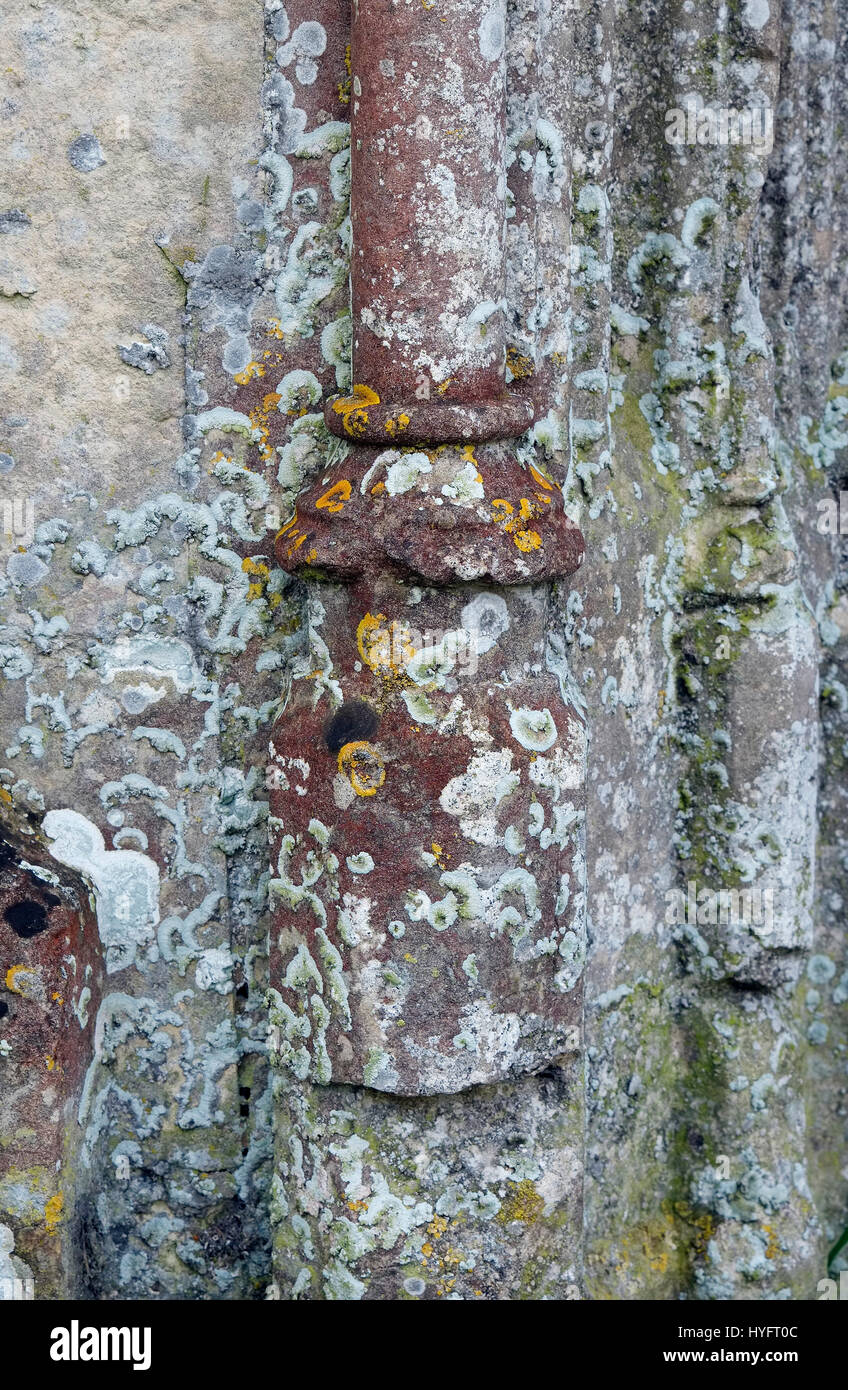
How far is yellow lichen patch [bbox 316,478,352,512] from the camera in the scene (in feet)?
7.40

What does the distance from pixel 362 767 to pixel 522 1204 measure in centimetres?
68

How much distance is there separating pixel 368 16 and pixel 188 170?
0.35m

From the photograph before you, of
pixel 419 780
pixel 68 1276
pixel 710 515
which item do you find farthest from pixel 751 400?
pixel 68 1276

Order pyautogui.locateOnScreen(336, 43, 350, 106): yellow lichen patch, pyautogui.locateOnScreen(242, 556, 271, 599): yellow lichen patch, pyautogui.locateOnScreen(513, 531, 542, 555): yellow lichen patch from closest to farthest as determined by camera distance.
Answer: pyautogui.locateOnScreen(513, 531, 542, 555): yellow lichen patch → pyautogui.locateOnScreen(336, 43, 350, 106): yellow lichen patch → pyautogui.locateOnScreen(242, 556, 271, 599): yellow lichen patch

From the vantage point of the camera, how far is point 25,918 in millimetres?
2270

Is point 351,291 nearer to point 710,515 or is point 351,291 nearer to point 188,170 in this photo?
point 188,170

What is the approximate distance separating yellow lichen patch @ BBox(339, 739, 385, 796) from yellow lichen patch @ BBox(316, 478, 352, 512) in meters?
0.32

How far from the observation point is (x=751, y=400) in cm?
275

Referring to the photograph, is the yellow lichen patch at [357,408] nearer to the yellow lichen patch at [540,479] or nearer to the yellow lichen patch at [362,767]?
the yellow lichen patch at [540,479]

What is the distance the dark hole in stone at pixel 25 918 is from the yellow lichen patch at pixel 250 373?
803 mm

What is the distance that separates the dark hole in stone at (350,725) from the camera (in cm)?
227

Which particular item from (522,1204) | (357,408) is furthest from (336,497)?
(522,1204)

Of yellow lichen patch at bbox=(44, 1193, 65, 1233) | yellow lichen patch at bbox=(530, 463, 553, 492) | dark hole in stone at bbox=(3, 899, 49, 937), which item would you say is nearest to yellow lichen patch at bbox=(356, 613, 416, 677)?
yellow lichen patch at bbox=(530, 463, 553, 492)

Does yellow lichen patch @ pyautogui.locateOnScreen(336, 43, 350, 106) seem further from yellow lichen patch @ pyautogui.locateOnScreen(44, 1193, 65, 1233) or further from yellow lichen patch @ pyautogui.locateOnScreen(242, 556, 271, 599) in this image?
yellow lichen patch @ pyautogui.locateOnScreen(44, 1193, 65, 1233)
